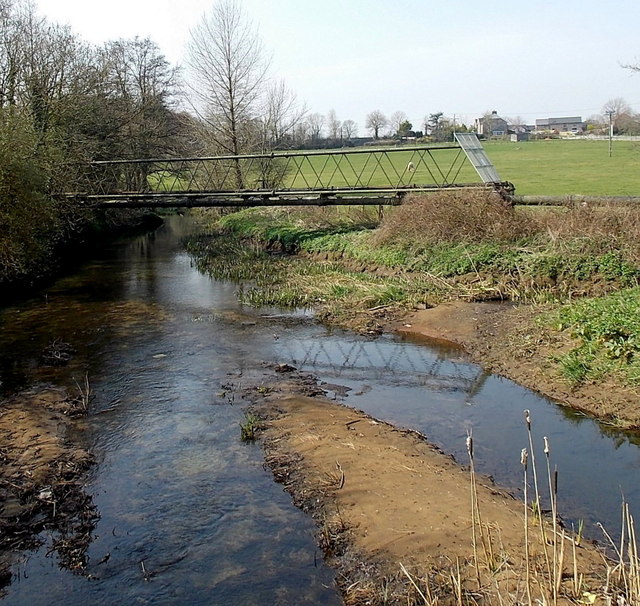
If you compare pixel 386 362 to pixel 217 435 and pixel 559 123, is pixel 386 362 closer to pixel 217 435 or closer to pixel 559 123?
pixel 217 435

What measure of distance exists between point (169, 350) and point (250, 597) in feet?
28.9

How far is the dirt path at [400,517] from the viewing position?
5930mm

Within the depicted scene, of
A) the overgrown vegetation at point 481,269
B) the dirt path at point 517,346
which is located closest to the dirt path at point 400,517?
the dirt path at point 517,346

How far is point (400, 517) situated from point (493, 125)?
354 feet

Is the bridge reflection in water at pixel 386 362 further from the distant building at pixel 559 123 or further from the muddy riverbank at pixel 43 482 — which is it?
the distant building at pixel 559 123

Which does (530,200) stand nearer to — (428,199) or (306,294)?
(428,199)

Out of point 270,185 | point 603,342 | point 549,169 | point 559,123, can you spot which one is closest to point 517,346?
point 603,342

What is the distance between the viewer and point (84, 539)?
283 inches

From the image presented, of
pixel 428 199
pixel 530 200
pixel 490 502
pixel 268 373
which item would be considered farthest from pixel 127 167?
pixel 490 502

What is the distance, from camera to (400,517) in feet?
24.0

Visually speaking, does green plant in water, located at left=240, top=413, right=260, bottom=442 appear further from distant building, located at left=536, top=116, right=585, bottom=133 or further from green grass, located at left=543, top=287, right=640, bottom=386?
distant building, located at left=536, top=116, right=585, bottom=133

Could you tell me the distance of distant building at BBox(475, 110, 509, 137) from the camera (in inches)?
3778

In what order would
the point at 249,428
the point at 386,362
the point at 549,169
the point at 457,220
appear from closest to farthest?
the point at 249,428 → the point at 386,362 → the point at 457,220 → the point at 549,169

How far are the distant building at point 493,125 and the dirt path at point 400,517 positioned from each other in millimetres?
86216
